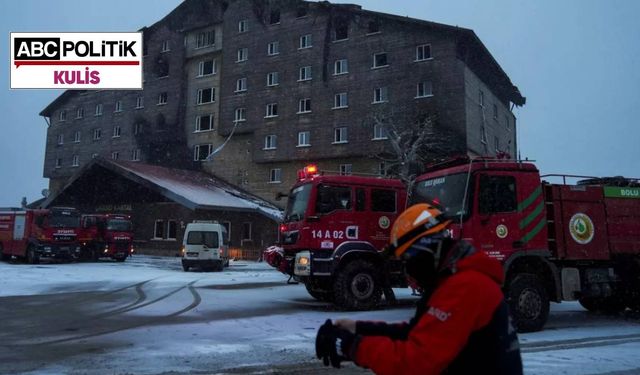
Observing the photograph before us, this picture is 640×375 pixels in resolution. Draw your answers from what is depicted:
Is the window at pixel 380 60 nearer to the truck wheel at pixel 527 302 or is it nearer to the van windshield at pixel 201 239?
the van windshield at pixel 201 239

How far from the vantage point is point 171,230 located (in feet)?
116

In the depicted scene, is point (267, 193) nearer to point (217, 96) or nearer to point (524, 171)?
point (217, 96)

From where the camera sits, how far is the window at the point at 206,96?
1666 inches

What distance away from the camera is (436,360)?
189cm

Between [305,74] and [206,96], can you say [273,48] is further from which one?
[206,96]

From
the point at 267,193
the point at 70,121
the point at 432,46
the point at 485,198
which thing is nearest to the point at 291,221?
the point at 485,198

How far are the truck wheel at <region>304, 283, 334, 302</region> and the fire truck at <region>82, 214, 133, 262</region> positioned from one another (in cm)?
1890

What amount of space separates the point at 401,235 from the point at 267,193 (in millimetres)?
36314

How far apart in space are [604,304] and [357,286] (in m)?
5.63

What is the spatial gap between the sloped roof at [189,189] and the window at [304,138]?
5.04 metres

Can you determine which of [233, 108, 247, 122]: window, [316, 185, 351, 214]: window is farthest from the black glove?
[233, 108, 247, 122]: window

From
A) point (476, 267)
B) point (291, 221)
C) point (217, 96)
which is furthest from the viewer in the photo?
point (217, 96)

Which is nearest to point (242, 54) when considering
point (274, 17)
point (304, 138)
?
point (274, 17)

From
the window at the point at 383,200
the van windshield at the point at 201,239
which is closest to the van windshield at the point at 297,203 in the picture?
the window at the point at 383,200
